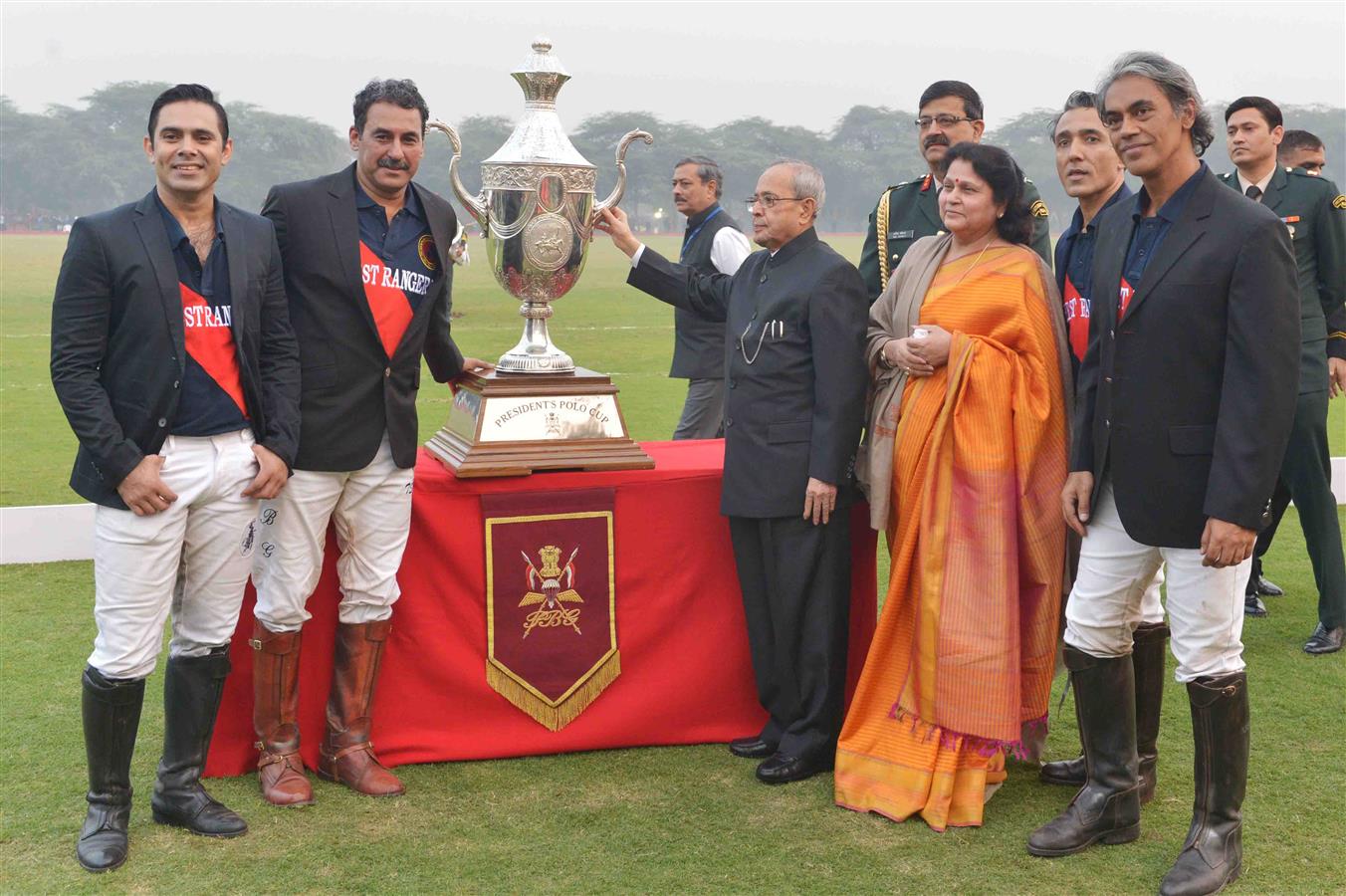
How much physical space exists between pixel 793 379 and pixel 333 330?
1157 millimetres

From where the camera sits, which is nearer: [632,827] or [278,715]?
[632,827]

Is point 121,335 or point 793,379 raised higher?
point 121,335

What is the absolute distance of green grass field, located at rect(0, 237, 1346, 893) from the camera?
109 inches

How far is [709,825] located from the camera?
309cm

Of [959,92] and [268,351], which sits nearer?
[268,351]

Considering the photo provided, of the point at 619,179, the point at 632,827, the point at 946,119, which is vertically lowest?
the point at 632,827

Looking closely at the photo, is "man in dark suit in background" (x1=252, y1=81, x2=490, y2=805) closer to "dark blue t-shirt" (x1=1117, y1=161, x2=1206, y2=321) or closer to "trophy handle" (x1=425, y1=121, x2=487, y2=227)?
"trophy handle" (x1=425, y1=121, x2=487, y2=227)

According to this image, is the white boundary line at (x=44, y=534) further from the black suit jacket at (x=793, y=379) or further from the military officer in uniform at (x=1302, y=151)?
the military officer in uniform at (x=1302, y=151)

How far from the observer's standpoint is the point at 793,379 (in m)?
3.29

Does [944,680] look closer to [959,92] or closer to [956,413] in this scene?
[956,413]

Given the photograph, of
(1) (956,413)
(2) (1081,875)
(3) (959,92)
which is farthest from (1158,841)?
(3) (959,92)

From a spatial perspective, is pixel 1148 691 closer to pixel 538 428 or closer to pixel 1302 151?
pixel 538 428

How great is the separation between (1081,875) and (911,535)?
86cm

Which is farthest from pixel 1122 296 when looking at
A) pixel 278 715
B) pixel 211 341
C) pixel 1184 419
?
pixel 278 715
